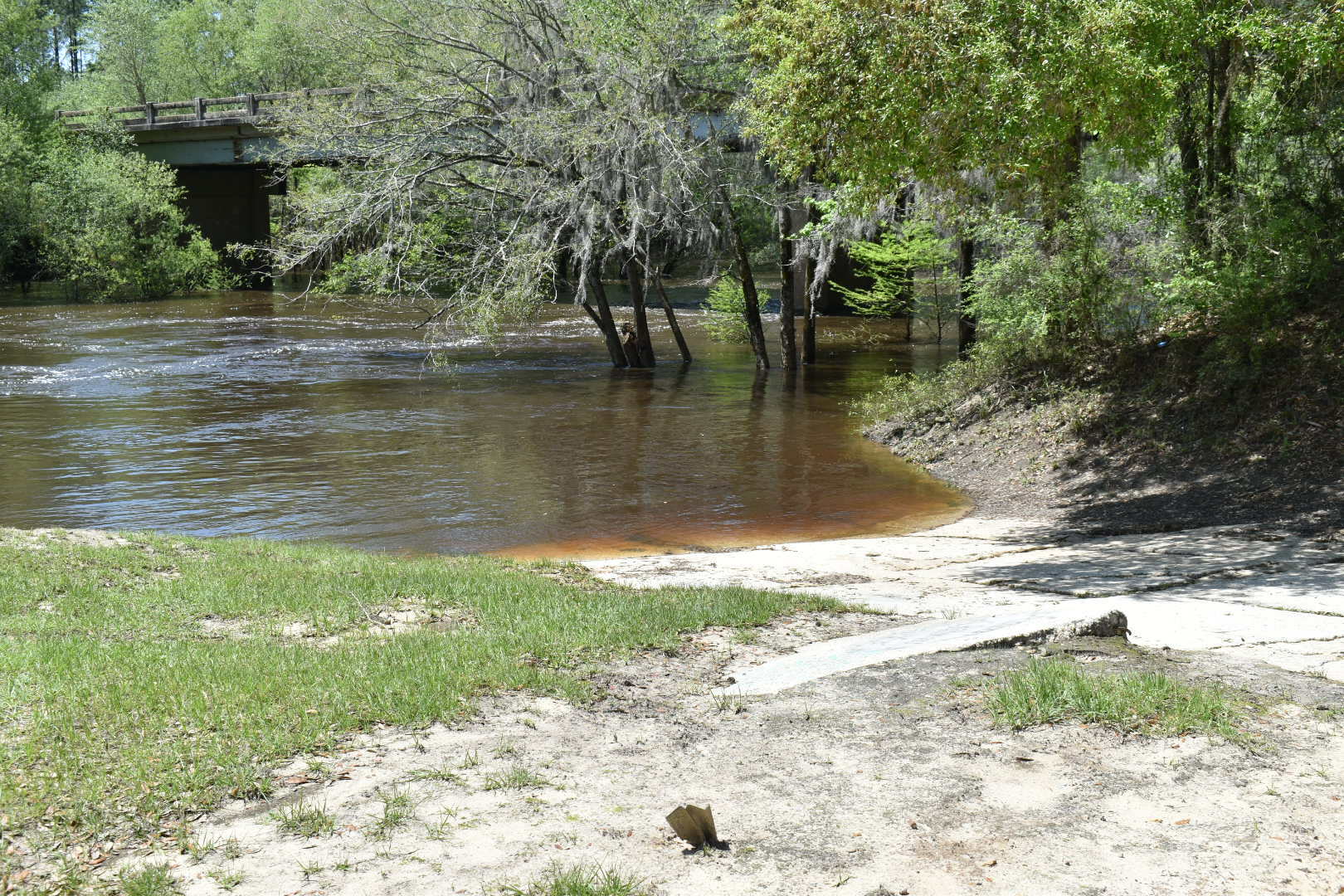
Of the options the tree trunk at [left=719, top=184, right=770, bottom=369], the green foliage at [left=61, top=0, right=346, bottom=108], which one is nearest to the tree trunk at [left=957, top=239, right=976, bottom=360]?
the tree trunk at [left=719, top=184, right=770, bottom=369]

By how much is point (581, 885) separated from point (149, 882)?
158 cm

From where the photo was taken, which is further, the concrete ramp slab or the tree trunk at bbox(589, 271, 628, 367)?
the tree trunk at bbox(589, 271, 628, 367)

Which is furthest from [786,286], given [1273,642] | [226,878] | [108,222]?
[108,222]

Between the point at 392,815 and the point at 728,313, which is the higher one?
the point at 728,313

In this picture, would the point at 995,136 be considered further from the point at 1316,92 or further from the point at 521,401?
the point at 521,401

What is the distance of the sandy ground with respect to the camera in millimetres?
4441

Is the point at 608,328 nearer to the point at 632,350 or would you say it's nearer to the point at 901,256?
the point at 632,350

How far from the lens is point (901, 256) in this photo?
30.0 meters

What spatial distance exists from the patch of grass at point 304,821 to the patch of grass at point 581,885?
0.93 metres

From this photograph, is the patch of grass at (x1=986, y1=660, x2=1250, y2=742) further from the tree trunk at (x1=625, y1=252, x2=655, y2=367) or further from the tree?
the tree trunk at (x1=625, y1=252, x2=655, y2=367)

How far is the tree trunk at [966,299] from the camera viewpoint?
2002 cm

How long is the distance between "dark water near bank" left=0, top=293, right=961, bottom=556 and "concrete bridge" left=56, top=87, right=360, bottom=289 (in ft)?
51.0

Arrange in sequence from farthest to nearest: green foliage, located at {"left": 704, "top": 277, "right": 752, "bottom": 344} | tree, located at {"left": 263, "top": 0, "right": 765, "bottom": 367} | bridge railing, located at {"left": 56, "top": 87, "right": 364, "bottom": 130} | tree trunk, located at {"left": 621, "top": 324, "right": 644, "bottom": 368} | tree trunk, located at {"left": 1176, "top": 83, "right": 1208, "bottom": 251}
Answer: bridge railing, located at {"left": 56, "top": 87, "right": 364, "bottom": 130}
green foliage, located at {"left": 704, "top": 277, "right": 752, "bottom": 344}
tree trunk, located at {"left": 621, "top": 324, "right": 644, "bottom": 368}
tree, located at {"left": 263, "top": 0, "right": 765, "bottom": 367}
tree trunk, located at {"left": 1176, "top": 83, "right": 1208, "bottom": 251}

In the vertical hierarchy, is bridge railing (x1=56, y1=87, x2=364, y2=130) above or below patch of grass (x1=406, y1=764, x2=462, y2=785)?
above
